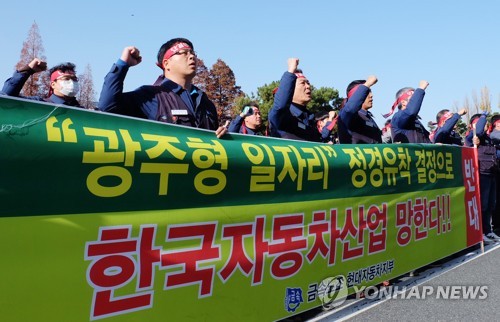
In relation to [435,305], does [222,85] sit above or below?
above

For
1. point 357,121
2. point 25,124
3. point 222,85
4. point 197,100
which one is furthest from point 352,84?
point 222,85

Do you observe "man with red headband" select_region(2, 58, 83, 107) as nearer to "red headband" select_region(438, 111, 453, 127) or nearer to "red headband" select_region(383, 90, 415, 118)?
"red headband" select_region(383, 90, 415, 118)

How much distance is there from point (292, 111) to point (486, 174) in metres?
4.06

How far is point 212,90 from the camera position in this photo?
105 ft

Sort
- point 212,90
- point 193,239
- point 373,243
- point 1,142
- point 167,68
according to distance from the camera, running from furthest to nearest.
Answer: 1. point 212,90
2. point 373,243
3. point 167,68
4. point 193,239
5. point 1,142

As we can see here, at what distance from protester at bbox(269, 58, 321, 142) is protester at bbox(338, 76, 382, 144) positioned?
1.20ft

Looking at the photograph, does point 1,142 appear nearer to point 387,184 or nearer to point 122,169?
point 122,169

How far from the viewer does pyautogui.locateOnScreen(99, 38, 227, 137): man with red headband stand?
2752 mm

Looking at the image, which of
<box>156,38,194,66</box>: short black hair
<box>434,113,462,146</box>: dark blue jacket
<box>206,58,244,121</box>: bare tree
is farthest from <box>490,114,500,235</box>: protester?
<box>206,58,244,121</box>: bare tree

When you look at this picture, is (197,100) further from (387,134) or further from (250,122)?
(387,134)

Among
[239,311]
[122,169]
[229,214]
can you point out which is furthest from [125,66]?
[239,311]

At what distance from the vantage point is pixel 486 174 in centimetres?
669

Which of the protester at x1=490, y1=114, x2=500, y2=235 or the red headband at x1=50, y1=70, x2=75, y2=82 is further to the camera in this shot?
the protester at x1=490, y1=114, x2=500, y2=235

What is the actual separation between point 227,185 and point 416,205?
2.53 metres
